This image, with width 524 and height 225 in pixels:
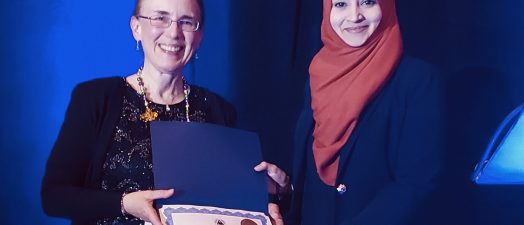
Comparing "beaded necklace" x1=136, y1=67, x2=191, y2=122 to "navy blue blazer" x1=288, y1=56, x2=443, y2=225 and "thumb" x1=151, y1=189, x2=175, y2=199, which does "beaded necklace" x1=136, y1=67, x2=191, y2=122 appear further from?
"navy blue blazer" x1=288, y1=56, x2=443, y2=225

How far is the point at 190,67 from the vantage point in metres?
1.27

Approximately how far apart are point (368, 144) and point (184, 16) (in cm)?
50

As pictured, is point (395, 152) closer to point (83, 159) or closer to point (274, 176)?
point (274, 176)

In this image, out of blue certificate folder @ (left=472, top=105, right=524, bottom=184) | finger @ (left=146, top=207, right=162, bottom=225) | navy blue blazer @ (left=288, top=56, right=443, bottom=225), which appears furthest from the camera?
navy blue blazer @ (left=288, top=56, right=443, bottom=225)

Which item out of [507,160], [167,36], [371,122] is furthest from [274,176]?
[507,160]

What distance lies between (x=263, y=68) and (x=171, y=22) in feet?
0.89

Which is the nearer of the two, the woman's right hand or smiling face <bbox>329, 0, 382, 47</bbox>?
the woman's right hand

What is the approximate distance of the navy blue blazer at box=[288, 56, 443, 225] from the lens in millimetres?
1189

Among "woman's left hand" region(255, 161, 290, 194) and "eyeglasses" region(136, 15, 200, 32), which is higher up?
"eyeglasses" region(136, 15, 200, 32)

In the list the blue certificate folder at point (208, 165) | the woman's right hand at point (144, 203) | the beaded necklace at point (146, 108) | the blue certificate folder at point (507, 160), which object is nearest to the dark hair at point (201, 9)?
the beaded necklace at point (146, 108)

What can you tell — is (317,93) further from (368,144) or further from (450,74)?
(450,74)

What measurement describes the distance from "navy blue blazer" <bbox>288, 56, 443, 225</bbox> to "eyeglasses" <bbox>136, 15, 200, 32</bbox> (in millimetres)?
436

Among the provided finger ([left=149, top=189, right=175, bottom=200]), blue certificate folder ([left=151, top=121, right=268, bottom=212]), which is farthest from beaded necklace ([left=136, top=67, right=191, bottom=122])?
finger ([left=149, top=189, right=175, bottom=200])

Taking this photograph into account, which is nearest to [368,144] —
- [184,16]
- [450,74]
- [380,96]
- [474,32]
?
[380,96]
